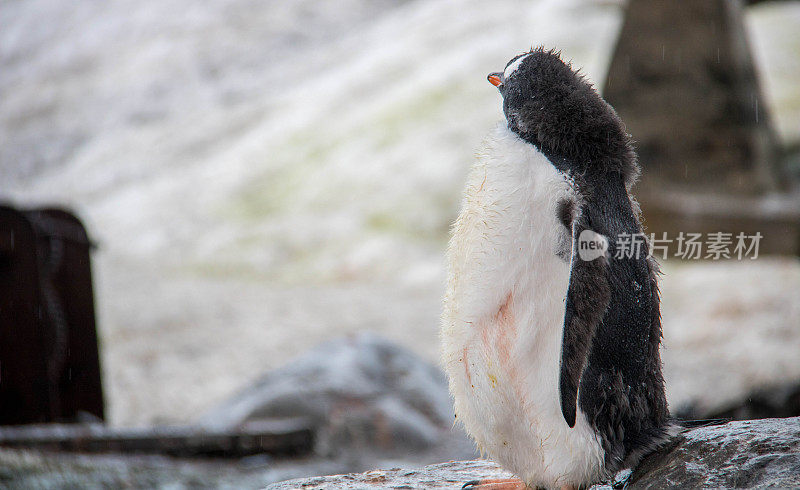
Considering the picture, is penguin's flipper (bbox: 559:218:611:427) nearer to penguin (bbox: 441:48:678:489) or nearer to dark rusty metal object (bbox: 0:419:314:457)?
penguin (bbox: 441:48:678:489)

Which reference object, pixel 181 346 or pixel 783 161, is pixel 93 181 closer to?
pixel 181 346

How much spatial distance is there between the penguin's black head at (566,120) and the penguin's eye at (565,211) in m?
0.05

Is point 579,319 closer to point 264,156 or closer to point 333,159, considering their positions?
point 333,159

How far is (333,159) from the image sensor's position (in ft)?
33.1

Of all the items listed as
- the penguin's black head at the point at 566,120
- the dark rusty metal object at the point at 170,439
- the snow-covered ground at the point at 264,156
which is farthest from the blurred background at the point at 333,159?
the dark rusty metal object at the point at 170,439

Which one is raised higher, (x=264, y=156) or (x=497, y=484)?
(x=264, y=156)

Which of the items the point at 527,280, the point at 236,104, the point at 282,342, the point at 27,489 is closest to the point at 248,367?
the point at 282,342

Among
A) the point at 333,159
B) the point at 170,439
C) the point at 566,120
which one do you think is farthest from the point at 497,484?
the point at 333,159

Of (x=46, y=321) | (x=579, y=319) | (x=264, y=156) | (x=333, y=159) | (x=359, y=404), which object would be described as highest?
(x=264, y=156)

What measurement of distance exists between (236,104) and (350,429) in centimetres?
1225

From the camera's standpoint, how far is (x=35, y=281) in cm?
261

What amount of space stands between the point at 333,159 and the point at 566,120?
358 inches

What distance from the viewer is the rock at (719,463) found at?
1.01m

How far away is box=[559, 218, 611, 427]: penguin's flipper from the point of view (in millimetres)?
1042
